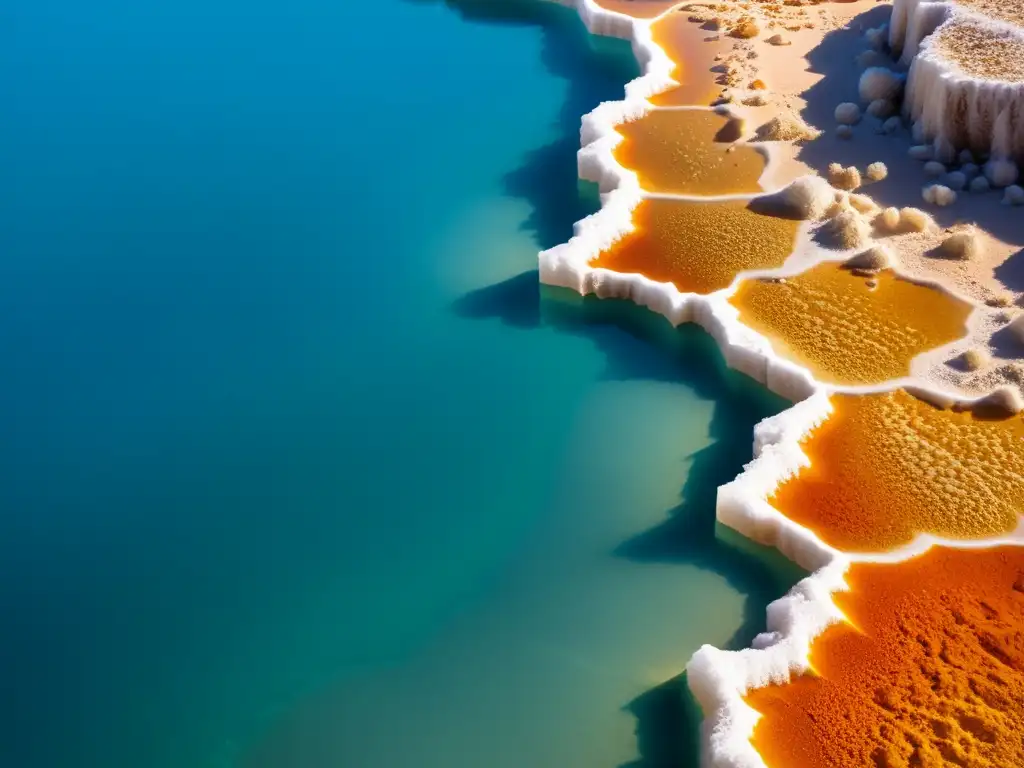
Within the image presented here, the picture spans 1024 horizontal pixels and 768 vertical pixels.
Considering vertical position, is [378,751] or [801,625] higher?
[801,625]

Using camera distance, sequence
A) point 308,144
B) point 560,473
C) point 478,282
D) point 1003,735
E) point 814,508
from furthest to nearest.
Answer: point 308,144, point 478,282, point 560,473, point 814,508, point 1003,735

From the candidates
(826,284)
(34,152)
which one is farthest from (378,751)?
(34,152)

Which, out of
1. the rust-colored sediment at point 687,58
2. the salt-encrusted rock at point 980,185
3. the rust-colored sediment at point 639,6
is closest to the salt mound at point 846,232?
the salt-encrusted rock at point 980,185

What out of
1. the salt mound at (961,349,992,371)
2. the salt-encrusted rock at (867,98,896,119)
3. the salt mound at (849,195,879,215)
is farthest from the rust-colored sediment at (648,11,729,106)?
the salt mound at (961,349,992,371)

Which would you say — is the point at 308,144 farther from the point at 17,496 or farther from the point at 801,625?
the point at 801,625

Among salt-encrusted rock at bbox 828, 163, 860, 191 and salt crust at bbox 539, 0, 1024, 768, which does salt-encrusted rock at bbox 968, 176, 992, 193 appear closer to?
salt-encrusted rock at bbox 828, 163, 860, 191

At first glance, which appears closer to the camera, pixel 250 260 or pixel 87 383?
pixel 87 383

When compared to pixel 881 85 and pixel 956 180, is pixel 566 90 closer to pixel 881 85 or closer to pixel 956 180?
pixel 881 85
